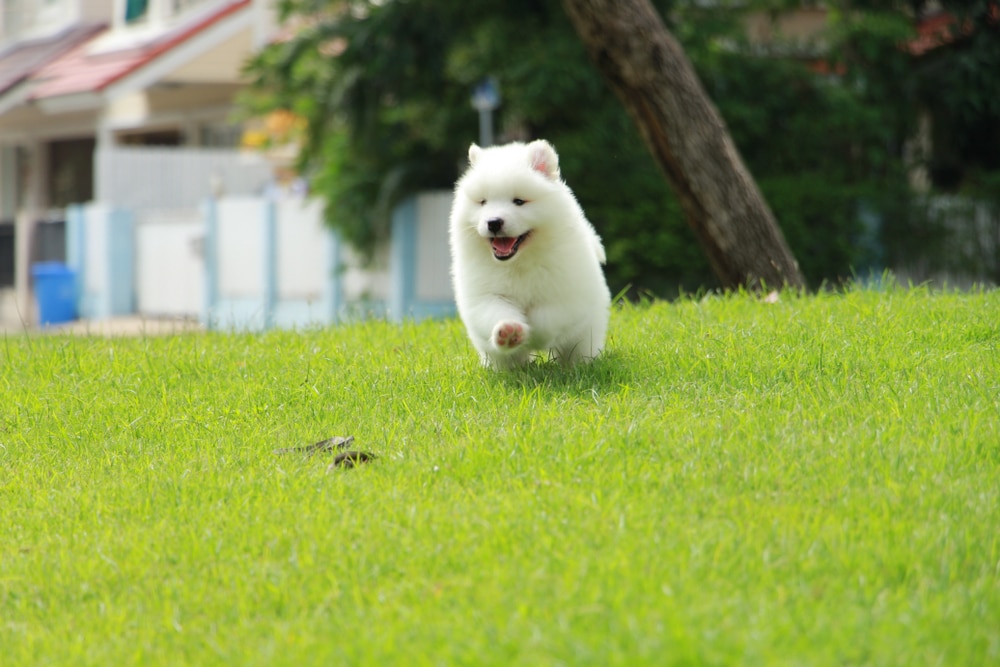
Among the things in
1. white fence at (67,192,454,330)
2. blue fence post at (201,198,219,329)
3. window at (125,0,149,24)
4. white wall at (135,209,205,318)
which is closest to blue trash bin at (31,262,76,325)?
white fence at (67,192,454,330)

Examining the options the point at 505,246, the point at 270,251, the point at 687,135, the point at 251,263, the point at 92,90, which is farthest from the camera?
the point at 92,90

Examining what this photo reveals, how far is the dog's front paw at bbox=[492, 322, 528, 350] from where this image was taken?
534cm

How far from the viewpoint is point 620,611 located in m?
3.30

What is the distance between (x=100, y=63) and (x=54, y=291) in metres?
5.12

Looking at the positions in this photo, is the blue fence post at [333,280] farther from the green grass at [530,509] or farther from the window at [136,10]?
the window at [136,10]

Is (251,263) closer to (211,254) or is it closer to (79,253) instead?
(211,254)

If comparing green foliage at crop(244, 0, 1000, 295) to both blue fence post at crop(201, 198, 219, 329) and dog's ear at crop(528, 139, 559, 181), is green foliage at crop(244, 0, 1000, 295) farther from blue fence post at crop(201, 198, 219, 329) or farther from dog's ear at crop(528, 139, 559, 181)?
dog's ear at crop(528, 139, 559, 181)

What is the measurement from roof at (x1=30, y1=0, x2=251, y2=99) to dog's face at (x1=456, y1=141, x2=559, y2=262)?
16809 millimetres

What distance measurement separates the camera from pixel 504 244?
552 centimetres

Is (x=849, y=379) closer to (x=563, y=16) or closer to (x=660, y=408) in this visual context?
(x=660, y=408)

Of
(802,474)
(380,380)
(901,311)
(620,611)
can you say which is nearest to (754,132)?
(901,311)

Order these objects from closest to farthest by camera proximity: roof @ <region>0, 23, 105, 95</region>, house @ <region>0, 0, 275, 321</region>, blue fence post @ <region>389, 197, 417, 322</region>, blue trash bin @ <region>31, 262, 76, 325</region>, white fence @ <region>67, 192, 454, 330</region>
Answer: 1. blue fence post @ <region>389, 197, 417, 322</region>
2. white fence @ <region>67, 192, 454, 330</region>
3. blue trash bin @ <region>31, 262, 76, 325</region>
4. house @ <region>0, 0, 275, 321</region>
5. roof @ <region>0, 23, 105, 95</region>

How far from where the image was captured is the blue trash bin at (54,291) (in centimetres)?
2047

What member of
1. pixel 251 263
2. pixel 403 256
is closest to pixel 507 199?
pixel 403 256
